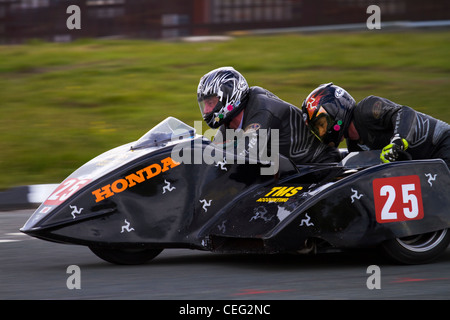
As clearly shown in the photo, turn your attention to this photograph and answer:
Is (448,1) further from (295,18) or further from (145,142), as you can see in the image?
(145,142)

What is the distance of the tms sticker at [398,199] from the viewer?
5.50 m

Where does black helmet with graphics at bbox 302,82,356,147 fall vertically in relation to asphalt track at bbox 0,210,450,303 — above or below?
above

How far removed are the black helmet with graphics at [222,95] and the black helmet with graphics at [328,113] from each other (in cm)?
48

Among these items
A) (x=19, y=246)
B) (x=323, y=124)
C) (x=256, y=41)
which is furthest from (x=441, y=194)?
(x=256, y=41)

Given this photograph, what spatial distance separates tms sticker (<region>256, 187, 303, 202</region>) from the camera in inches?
220

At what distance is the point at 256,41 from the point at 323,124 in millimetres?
10926

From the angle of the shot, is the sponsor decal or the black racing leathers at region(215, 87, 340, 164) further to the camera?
the black racing leathers at region(215, 87, 340, 164)

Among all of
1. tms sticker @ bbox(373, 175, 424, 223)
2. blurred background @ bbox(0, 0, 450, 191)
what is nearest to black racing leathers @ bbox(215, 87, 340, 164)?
tms sticker @ bbox(373, 175, 424, 223)

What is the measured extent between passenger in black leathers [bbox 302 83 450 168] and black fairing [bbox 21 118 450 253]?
36cm
